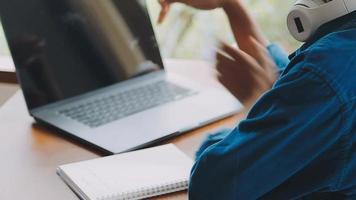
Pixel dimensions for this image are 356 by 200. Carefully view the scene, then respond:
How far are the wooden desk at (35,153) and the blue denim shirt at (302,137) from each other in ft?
0.50

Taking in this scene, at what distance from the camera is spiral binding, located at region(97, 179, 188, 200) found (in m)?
0.88

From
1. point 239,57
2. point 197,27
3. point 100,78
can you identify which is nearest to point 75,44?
point 100,78

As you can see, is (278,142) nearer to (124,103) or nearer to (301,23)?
(301,23)

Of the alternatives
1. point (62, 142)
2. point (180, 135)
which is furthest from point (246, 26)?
point (62, 142)

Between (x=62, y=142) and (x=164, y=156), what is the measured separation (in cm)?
20

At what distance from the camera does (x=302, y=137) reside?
0.73 metres

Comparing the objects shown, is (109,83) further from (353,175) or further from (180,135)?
(353,175)

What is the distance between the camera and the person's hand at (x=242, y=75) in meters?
1.02

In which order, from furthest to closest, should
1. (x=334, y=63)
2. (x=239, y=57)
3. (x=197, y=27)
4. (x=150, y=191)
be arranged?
1. (x=197, y=27)
2. (x=239, y=57)
3. (x=150, y=191)
4. (x=334, y=63)

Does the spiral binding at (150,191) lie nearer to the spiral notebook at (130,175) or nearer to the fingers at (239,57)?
the spiral notebook at (130,175)

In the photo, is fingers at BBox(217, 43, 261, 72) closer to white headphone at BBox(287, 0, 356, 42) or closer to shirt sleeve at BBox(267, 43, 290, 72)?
shirt sleeve at BBox(267, 43, 290, 72)

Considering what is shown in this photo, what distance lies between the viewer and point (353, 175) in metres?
0.74

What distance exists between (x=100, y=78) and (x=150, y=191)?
15.0 inches

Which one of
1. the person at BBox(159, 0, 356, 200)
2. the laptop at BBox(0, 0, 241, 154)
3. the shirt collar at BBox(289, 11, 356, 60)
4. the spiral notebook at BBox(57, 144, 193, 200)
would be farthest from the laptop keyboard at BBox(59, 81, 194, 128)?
the shirt collar at BBox(289, 11, 356, 60)
